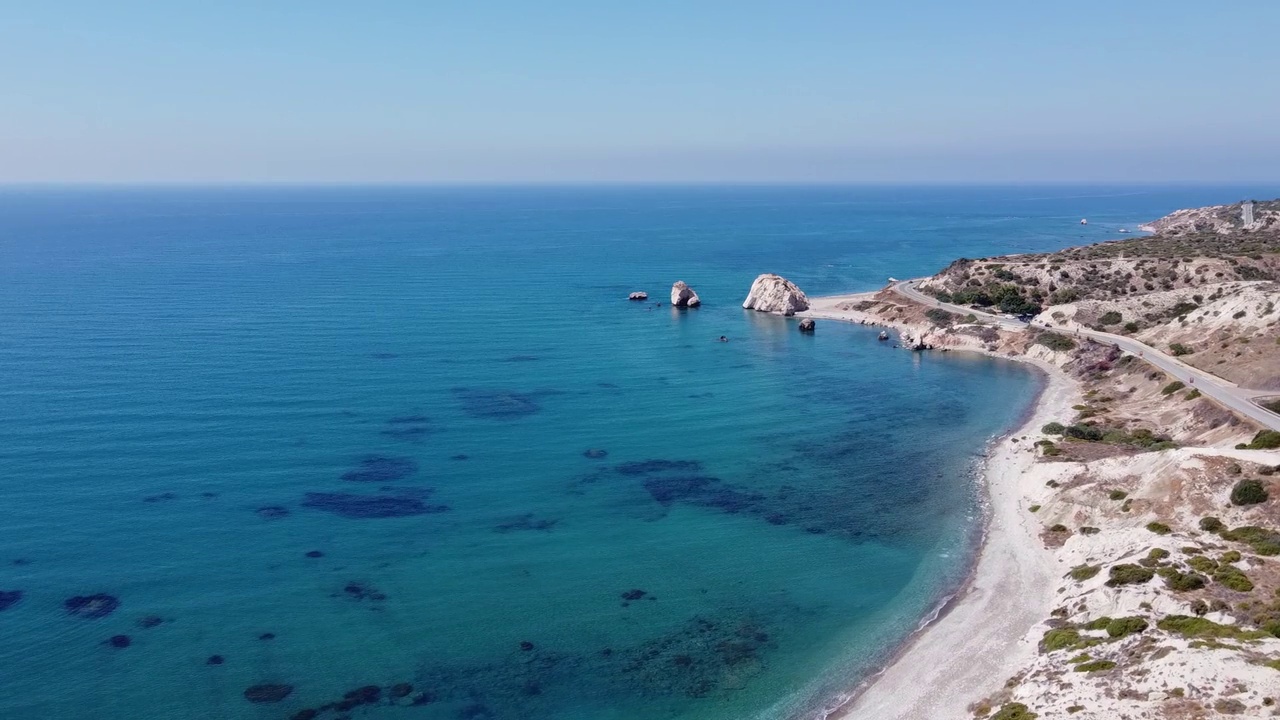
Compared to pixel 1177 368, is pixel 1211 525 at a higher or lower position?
lower

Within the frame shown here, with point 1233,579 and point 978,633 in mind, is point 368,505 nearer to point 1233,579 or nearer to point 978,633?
point 978,633

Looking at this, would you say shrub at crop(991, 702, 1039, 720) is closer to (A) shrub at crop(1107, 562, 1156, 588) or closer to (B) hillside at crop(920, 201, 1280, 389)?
(A) shrub at crop(1107, 562, 1156, 588)

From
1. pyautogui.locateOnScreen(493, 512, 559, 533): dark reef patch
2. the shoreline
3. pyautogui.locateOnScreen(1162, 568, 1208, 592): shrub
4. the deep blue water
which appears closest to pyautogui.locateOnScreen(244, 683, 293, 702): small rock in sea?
the deep blue water

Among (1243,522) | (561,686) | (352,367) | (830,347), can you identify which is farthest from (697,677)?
(830,347)

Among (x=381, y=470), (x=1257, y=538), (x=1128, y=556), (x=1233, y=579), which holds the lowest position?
(x=381, y=470)

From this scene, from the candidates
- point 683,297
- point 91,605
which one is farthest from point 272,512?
point 683,297

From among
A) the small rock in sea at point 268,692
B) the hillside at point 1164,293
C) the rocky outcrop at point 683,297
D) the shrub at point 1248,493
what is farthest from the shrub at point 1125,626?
the rocky outcrop at point 683,297

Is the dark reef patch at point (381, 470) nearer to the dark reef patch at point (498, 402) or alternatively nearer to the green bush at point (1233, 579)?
the dark reef patch at point (498, 402)
